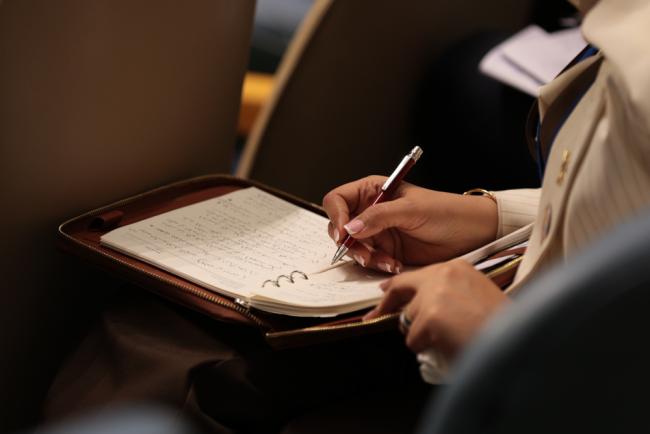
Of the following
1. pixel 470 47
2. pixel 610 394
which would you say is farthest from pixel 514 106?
Answer: pixel 610 394

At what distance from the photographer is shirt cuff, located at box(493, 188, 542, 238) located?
0.78 m

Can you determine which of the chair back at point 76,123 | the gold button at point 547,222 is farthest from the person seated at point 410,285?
the chair back at point 76,123

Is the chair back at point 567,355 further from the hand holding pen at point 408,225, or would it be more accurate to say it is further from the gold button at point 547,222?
the hand holding pen at point 408,225

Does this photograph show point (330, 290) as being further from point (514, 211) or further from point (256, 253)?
point (514, 211)

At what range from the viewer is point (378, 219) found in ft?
2.40

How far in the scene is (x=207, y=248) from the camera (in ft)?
2.53

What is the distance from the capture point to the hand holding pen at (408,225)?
73cm

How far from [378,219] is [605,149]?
0.23 metres

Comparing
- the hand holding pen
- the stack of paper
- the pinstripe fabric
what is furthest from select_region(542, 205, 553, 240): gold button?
the stack of paper

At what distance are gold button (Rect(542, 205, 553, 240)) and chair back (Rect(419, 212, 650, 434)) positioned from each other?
21 cm

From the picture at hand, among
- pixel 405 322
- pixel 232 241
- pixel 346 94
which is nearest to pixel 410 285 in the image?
pixel 405 322

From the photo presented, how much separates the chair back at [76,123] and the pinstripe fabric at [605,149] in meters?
0.45

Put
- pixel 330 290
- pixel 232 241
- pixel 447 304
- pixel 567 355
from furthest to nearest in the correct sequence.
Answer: pixel 232 241, pixel 330 290, pixel 447 304, pixel 567 355

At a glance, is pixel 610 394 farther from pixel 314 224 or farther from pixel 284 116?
pixel 284 116
